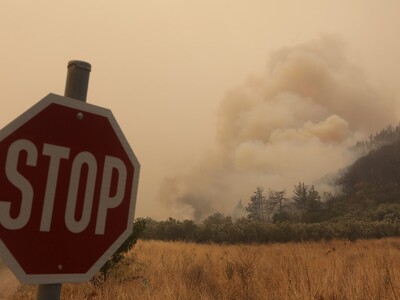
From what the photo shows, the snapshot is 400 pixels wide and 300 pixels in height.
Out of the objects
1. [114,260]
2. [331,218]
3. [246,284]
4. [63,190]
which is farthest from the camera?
[331,218]

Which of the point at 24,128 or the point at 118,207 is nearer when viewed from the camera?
the point at 24,128

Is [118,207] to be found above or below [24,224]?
above

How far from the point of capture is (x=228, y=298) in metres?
5.09

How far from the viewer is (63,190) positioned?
1385 mm

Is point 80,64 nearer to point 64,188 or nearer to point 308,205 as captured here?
point 64,188

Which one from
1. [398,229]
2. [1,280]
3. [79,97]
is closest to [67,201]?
[79,97]

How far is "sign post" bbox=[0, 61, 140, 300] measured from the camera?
126 cm

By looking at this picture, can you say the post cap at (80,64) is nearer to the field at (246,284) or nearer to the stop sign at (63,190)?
the stop sign at (63,190)

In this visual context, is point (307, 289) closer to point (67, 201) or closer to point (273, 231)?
point (67, 201)

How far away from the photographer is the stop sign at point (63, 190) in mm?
1263

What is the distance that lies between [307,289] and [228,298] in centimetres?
133

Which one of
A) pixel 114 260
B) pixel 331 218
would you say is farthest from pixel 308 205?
pixel 114 260

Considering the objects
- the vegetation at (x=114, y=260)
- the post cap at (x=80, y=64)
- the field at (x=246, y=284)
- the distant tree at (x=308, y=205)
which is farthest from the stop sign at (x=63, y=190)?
the distant tree at (x=308, y=205)

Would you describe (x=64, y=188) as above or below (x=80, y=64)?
below
